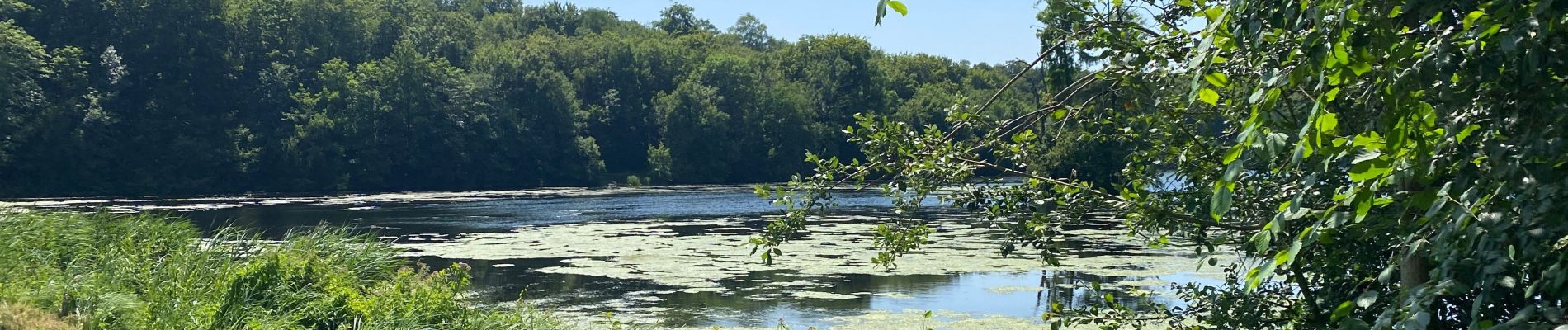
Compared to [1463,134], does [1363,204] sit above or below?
below

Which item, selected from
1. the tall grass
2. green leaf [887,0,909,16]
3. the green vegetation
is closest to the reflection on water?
the tall grass

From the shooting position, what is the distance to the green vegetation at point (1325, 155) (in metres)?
2.26

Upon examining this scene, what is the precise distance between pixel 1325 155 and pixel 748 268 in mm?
15175

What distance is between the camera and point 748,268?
1781 centimetres

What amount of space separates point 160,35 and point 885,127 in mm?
57108

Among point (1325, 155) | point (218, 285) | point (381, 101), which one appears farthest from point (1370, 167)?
point (381, 101)

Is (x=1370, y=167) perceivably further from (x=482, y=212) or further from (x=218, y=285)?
(x=482, y=212)

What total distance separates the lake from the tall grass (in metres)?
1.17

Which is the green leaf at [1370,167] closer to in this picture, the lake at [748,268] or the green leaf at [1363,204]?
the green leaf at [1363,204]

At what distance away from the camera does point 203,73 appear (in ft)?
189

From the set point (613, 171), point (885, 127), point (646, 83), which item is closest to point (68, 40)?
point (613, 171)

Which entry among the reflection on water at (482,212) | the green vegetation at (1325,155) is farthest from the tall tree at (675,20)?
the green vegetation at (1325,155)

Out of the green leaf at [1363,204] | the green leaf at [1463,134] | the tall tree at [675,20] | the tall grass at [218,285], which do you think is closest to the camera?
the green leaf at [1363,204]

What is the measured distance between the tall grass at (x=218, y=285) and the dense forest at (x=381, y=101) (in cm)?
3466
